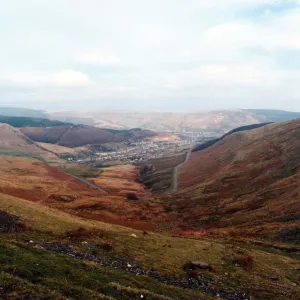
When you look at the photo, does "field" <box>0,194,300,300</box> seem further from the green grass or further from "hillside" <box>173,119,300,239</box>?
"hillside" <box>173,119,300,239</box>

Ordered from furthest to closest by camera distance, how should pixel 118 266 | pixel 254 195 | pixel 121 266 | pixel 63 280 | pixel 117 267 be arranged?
pixel 254 195 → pixel 121 266 → pixel 118 266 → pixel 117 267 → pixel 63 280

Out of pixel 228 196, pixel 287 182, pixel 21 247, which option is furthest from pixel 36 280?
pixel 228 196

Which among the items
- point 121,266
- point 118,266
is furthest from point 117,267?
point 121,266

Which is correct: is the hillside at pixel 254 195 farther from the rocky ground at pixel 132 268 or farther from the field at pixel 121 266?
the rocky ground at pixel 132 268

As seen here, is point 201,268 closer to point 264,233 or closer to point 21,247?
point 21,247

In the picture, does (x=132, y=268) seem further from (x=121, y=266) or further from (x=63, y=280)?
(x=63, y=280)

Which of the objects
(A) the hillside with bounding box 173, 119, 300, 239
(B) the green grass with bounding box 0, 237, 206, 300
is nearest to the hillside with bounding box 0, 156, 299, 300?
(B) the green grass with bounding box 0, 237, 206, 300

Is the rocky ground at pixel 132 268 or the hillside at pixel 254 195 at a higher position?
the rocky ground at pixel 132 268

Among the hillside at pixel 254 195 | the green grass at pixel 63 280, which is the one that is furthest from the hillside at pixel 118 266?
the hillside at pixel 254 195
